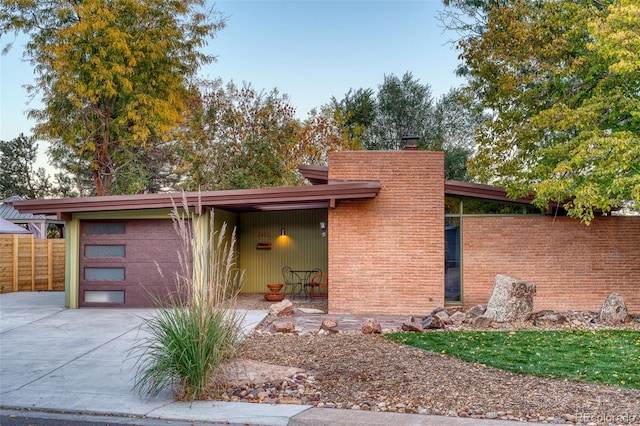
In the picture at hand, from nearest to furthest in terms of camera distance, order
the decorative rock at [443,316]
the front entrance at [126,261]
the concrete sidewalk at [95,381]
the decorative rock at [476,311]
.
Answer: the concrete sidewalk at [95,381] < the decorative rock at [443,316] < the decorative rock at [476,311] < the front entrance at [126,261]

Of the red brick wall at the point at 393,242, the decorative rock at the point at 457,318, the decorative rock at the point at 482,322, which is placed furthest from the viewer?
the red brick wall at the point at 393,242

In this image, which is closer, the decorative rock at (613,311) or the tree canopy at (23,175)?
the decorative rock at (613,311)

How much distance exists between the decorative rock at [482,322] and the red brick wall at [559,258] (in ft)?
5.92

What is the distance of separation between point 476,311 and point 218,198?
580 centimetres

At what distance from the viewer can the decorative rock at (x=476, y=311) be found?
10.3m

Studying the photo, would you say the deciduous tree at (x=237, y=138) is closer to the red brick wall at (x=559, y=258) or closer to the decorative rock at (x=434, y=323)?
the red brick wall at (x=559, y=258)

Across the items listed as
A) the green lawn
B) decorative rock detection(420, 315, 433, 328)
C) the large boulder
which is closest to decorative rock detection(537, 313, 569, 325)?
the large boulder

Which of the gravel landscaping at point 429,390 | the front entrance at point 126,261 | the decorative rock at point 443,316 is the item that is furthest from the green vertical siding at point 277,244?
the gravel landscaping at point 429,390

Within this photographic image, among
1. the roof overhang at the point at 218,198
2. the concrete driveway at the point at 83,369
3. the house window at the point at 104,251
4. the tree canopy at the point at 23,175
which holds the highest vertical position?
the tree canopy at the point at 23,175

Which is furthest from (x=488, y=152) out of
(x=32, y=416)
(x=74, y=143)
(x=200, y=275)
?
(x=74, y=143)

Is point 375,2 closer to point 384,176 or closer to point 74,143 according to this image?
point 384,176

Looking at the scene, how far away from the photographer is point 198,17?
1923 centimetres

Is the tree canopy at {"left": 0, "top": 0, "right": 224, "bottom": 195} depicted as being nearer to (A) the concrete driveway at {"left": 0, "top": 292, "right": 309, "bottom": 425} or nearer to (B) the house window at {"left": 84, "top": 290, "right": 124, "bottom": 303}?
(B) the house window at {"left": 84, "top": 290, "right": 124, "bottom": 303}

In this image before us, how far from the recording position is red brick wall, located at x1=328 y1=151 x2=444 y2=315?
36.1 feet
